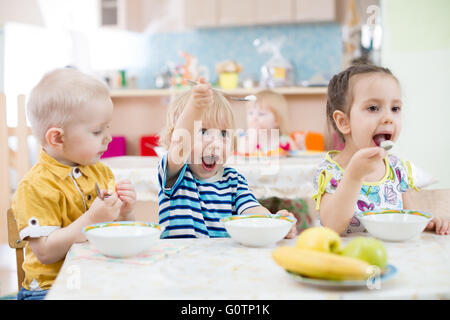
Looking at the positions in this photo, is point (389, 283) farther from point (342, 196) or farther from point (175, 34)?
point (175, 34)

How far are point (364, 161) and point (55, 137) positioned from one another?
61cm

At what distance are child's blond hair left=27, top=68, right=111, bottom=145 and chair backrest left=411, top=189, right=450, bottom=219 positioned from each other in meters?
0.78

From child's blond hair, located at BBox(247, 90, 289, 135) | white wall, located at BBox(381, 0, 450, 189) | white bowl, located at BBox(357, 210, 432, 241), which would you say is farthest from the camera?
white wall, located at BBox(381, 0, 450, 189)

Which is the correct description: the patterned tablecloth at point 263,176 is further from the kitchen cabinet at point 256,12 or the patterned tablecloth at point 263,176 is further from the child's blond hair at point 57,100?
the kitchen cabinet at point 256,12

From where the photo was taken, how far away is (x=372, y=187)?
114 cm

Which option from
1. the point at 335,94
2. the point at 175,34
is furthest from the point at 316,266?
the point at 175,34

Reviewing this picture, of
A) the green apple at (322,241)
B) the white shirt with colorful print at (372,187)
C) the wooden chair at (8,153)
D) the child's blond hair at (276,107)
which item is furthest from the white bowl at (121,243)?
the child's blond hair at (276,107)

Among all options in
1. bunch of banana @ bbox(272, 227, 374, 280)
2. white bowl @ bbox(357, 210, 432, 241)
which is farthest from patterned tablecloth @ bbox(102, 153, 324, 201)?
bunch of banana @ bbox(272, 227, 374, 280)

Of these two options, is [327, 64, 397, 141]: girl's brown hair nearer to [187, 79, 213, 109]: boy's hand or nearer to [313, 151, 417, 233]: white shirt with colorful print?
[313, 151, 417, 233]: white shirt with colorful print

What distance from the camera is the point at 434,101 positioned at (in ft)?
9.29

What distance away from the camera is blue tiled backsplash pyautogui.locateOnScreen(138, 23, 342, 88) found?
417cm

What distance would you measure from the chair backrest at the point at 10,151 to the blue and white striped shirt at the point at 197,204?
1.23 metres

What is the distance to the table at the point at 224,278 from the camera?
586 millimetres

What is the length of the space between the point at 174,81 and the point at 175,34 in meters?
0.57
